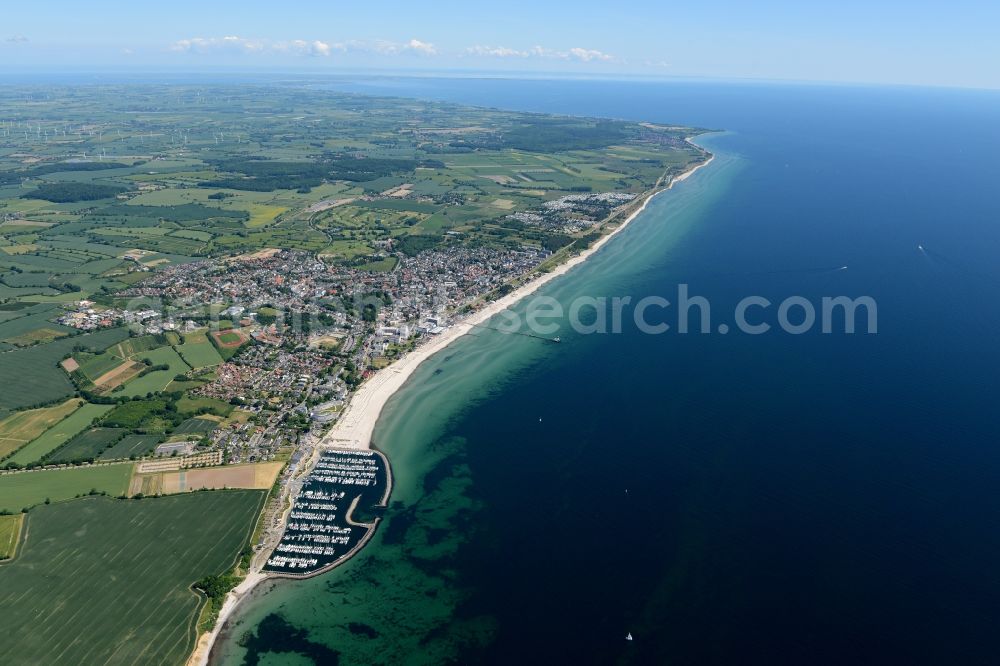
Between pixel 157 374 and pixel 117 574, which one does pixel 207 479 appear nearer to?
pixel 117 574

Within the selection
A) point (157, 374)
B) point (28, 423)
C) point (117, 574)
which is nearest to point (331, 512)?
point (117, 574)

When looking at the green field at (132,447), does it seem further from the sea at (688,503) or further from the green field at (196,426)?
the sea at (688,503)

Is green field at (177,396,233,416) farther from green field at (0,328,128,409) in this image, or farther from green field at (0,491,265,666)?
green field at (0,491,265,666)

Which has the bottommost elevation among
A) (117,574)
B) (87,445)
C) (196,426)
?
(117,574)

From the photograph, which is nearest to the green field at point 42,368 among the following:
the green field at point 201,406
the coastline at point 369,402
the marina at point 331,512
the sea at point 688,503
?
the green field at point 201,406

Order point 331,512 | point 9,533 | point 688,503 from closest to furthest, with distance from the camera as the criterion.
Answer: point 9,533, point 688,503, point 331,512

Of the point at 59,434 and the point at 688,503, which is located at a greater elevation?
the point at 688,503

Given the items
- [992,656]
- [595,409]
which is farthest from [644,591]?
[595,409]

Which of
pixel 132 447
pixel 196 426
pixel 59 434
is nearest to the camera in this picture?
pixel 132 447
